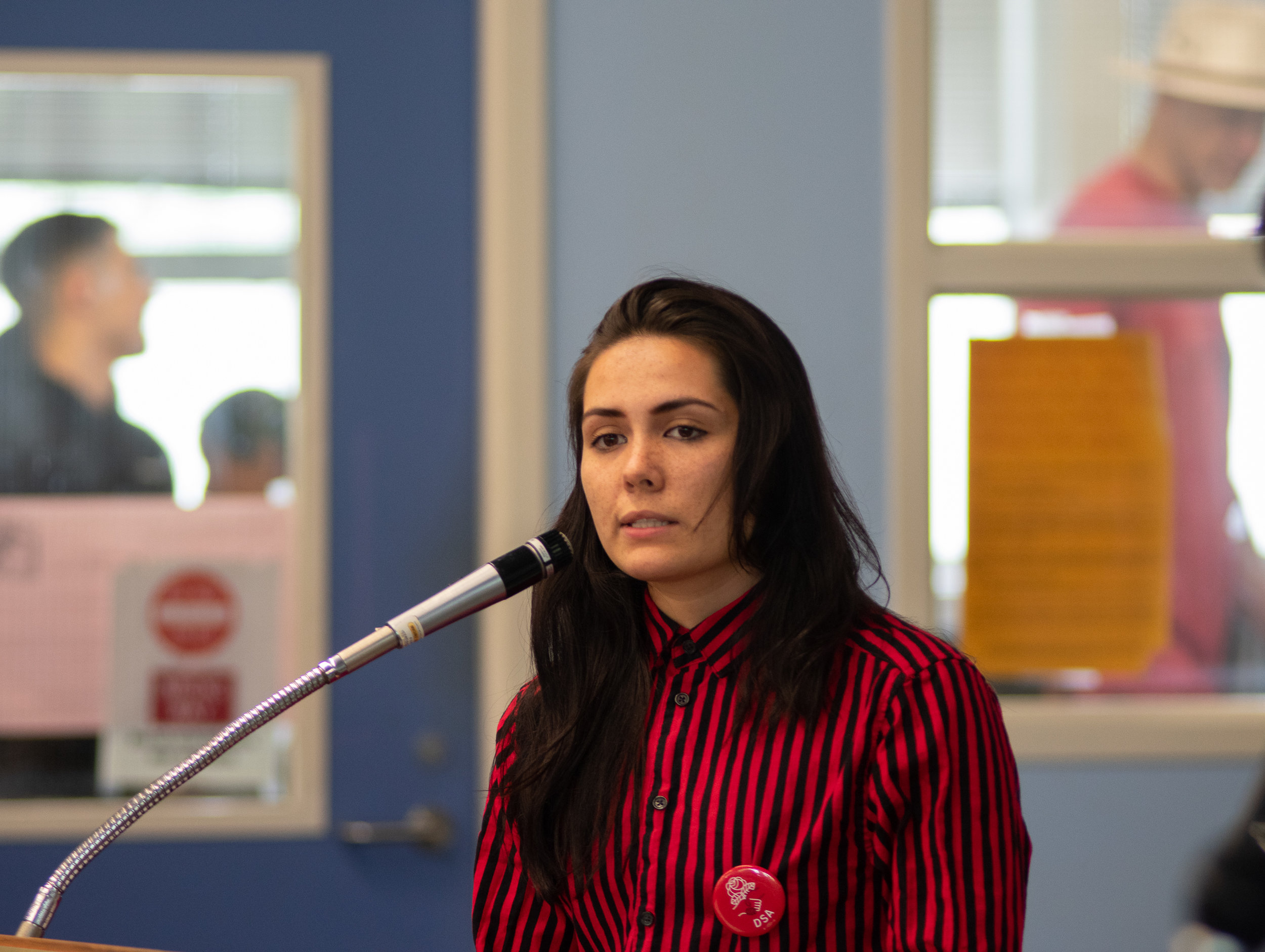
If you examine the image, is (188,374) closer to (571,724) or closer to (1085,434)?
(571,724)

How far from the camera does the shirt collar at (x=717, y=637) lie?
937mm

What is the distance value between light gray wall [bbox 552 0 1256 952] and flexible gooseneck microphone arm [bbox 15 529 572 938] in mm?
805

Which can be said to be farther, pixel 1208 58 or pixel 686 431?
pixel 1208 58

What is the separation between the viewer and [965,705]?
843 mm

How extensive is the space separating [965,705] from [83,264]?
1.40 meters

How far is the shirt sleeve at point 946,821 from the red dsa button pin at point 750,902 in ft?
0.26

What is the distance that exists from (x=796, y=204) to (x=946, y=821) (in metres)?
1.07

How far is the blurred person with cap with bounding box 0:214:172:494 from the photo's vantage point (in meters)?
1.67

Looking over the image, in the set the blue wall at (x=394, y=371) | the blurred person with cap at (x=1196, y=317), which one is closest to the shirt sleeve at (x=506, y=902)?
the blue wall at (x=394, y=371)

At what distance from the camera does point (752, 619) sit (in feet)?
3.07

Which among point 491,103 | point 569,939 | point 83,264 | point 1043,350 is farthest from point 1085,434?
point 83,264

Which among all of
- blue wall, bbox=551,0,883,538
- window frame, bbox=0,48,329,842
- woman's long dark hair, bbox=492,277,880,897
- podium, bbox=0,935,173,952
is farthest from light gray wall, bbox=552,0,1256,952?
podium, bbox=0,935,173,952

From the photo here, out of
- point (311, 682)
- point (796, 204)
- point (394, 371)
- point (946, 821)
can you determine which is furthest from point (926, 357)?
point (311, 682)

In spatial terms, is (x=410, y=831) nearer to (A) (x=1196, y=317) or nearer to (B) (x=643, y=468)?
(B) (x=643, y=468)
